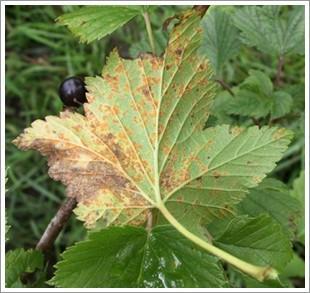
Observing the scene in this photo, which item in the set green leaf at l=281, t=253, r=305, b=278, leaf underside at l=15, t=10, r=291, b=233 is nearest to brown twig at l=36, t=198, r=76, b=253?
leaf underside at l=15, t=10, r=291, b=233

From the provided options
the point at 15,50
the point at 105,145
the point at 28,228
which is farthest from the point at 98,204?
the point at 15,50

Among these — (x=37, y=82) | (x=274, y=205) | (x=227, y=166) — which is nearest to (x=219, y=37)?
(x=274, y=205)

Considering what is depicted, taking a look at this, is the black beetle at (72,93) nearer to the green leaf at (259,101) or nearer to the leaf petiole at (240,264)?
the leaf petiole at (240,264)

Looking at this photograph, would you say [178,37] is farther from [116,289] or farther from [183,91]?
[116,289]

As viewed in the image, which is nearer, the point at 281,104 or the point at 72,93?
the point at 72,93

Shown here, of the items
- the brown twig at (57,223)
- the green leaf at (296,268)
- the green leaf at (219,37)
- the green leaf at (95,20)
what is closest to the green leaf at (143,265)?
the brown twig at (57,223)

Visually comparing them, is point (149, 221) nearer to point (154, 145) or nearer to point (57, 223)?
point (154, 145)

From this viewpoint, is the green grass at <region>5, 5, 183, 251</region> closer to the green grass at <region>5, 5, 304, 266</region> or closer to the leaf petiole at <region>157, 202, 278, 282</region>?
the green grass at <region>5, 5, 304, 266</region>
